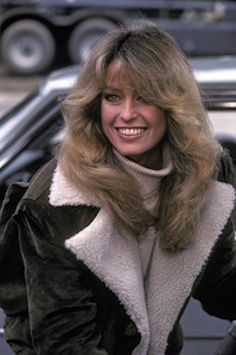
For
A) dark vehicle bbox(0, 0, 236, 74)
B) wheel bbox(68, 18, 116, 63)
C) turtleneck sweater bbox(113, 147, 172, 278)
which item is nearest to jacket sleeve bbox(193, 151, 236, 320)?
turtleneck sweater bbox(113, 147, 172, 278)

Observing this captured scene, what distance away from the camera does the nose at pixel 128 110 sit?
1.82 meters

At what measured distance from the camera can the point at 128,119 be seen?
5.99ft

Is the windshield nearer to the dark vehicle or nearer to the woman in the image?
Result: the woman

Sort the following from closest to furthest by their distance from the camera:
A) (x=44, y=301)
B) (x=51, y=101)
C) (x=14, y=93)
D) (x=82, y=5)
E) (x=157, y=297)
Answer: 1. (x=44, y=301)
2. (x=157, y=297)
3. (x=51, y=101)
4. (x=14, y=93)
5. (x=82, y=5)

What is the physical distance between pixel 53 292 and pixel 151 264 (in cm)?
25

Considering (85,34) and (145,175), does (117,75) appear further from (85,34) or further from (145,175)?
(85,34)

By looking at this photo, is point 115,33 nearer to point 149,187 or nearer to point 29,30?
point 149,187

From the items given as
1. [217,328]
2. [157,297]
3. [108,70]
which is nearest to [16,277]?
[157,297]

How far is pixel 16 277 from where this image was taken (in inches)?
73.4

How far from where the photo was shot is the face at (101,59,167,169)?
1808 millimetres

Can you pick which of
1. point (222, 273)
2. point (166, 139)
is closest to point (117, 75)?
point (166, 139)

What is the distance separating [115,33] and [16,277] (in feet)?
1.95

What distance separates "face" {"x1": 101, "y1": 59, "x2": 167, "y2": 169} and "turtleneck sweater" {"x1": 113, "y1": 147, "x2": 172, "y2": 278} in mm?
33

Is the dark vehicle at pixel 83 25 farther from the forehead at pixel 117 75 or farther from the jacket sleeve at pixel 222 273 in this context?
the forehead at pixel 117 75
